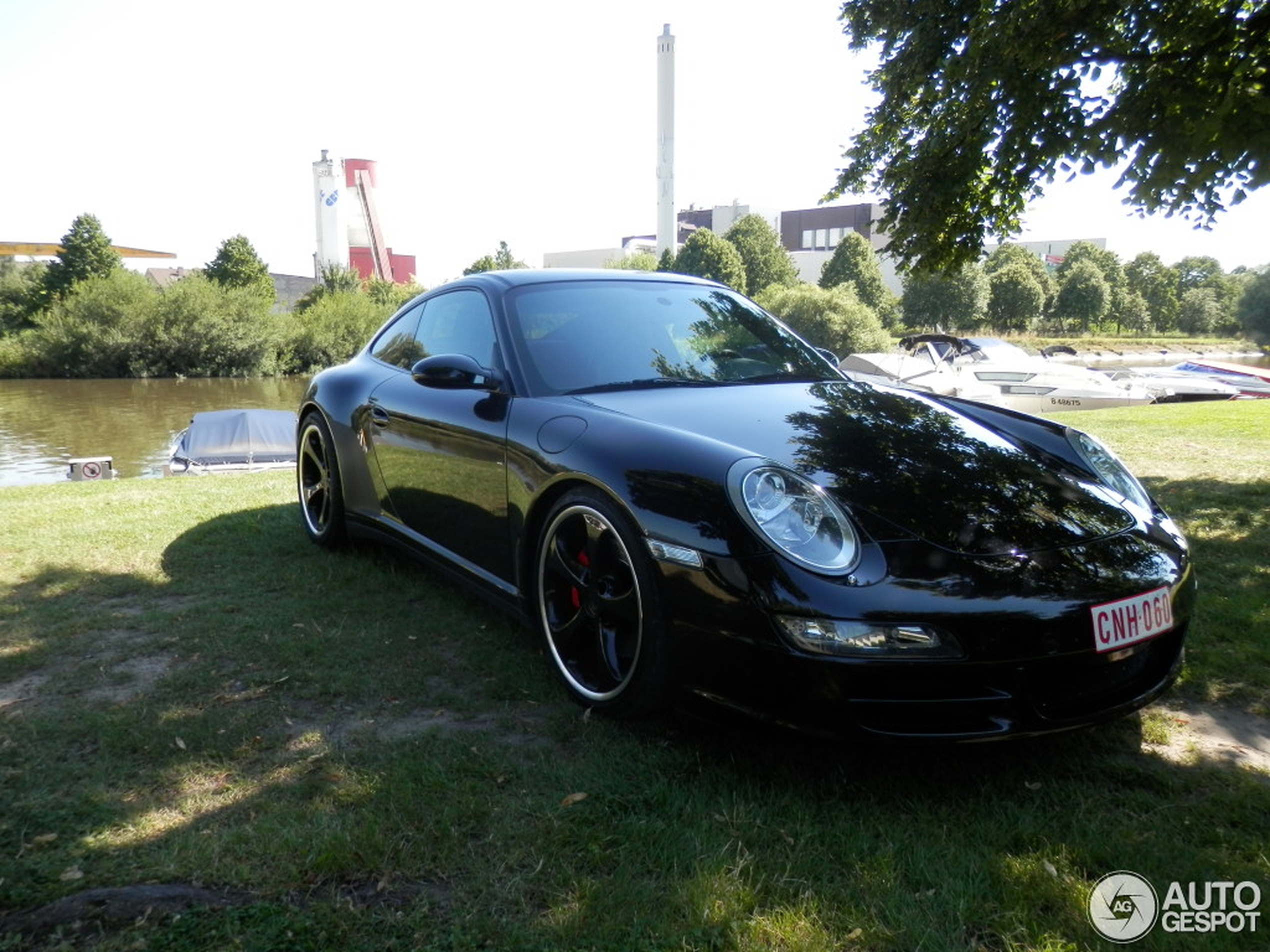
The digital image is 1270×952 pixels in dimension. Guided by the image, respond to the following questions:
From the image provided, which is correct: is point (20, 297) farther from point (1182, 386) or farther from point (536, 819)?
point (536, 819)

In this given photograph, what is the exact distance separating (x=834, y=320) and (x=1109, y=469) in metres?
49.9

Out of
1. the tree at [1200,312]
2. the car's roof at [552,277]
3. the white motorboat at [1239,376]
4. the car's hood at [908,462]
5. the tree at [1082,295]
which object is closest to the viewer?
the car's hood at [908,462]

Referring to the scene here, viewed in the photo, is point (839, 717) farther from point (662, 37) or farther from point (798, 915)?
point (662, 37)

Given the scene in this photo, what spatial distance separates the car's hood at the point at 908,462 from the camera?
2510 mm

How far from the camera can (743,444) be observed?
2.74 metres

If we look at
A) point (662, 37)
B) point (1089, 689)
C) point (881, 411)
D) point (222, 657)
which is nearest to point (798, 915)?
point (1089, 689)

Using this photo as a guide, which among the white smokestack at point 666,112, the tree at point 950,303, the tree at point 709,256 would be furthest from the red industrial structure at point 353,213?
the tree at point 950,303

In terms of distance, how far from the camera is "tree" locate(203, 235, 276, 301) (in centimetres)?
6844

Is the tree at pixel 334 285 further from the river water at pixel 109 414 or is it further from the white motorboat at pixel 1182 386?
the white motorboat at pixel 1182 386

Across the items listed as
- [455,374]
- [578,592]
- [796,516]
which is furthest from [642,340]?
[796,516]

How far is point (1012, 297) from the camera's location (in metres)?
72.1

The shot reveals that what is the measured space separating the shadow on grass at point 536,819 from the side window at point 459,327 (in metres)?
1.19

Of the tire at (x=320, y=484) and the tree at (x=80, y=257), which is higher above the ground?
the tree at (x=80, y=257)

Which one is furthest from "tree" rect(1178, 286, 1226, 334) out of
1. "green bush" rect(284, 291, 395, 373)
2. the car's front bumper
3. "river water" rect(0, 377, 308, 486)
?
the car's front bumper
